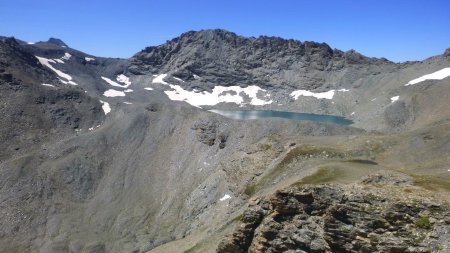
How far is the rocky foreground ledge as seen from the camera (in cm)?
2462

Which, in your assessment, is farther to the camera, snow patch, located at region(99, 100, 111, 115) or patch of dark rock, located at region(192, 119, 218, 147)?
snow patch, located at region(99, 100, 111, 115)

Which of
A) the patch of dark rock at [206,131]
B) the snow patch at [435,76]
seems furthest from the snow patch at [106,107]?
the snow patch at [435,76]

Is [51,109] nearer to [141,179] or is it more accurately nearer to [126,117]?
[126,117]

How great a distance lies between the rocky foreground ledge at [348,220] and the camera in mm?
24625

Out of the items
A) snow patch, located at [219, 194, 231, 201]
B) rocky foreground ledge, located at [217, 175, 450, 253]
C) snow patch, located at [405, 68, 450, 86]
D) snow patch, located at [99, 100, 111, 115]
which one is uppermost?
snow patch, located at [405, 68, 450, 86]

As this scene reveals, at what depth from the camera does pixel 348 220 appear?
27734 mm

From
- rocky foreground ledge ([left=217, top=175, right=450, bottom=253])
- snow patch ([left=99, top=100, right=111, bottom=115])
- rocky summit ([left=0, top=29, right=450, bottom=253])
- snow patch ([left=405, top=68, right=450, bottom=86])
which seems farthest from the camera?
snow patch ([left=405, top=68, right=450, bottom=86])

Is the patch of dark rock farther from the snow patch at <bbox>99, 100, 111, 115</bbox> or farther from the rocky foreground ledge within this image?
the rocky foreground ledge

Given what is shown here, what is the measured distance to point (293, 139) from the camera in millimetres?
72938

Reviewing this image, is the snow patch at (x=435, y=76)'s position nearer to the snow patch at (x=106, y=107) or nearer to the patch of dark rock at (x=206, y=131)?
the patch of dark rock at (x=206, y=131)

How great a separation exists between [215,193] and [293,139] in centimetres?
1802

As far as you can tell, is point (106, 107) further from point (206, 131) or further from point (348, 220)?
point (348, 220)

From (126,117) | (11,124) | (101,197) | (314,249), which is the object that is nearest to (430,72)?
(126,117)

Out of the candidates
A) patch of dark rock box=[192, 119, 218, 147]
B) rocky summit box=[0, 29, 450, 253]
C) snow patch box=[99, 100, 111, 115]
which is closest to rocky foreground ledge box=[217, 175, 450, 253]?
rocky summit box=[0, 29, 450, 253]
